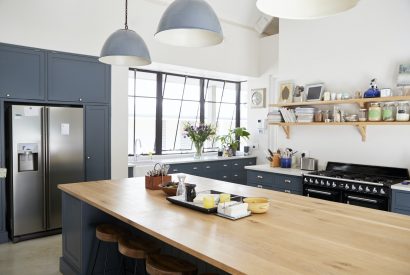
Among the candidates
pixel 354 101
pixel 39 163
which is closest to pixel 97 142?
pixel 39 163

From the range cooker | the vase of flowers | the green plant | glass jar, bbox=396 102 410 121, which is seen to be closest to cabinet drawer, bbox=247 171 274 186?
the range cooker

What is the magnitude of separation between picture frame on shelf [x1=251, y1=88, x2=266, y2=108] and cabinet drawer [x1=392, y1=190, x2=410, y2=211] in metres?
3.64

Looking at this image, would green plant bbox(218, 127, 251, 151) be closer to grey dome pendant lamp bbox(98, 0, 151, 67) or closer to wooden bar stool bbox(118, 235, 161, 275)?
grey dome pendant lamp bbox(98, 0, 151, 67)

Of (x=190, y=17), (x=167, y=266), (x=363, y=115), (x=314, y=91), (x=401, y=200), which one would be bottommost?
(x=167, y=266)

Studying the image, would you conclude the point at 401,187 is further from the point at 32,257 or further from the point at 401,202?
the point at 32,257

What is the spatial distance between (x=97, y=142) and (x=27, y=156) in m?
0.93

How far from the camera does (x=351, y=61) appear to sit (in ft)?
14.5

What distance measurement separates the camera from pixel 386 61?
4.08 meters

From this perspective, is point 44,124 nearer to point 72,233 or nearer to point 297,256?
point 72,233

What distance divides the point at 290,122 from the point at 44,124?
3348 millimetres

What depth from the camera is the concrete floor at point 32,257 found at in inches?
128

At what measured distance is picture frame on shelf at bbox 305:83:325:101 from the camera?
4645mm

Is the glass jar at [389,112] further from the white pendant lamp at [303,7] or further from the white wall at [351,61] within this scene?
the white pendant lamp at [303,7]

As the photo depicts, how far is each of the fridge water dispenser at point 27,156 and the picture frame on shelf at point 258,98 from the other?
4.33 m
